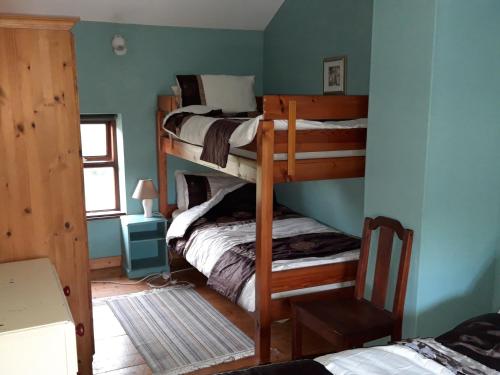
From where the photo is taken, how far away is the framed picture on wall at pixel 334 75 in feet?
12.8

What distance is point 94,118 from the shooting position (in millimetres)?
4629

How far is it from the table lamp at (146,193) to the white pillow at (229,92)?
2.87 feet

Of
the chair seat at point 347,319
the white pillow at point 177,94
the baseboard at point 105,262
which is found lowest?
the baseboard at point 105,262

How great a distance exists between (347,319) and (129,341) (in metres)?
1.51

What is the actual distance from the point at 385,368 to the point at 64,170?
151 cm

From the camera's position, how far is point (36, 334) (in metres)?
1.62

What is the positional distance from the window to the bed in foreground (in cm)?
335

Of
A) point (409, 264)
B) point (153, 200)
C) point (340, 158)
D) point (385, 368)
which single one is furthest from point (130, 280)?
point (385, 368)

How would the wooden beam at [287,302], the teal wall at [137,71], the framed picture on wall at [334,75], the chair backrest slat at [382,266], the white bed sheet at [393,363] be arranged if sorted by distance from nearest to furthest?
the white bed sheet at [393,363], the chair backrest slat at [382,266], the wooden beam at [287,302], the framed picture on wall at [334,75], the teal wall at [137,71]

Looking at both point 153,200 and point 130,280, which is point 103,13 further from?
point 130,280

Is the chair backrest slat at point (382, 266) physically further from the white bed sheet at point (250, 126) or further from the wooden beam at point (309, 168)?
the white bed sheet at point (250, 126)

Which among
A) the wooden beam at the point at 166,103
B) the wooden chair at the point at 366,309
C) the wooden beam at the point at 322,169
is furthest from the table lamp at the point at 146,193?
the wooden chair at the point at 366,309

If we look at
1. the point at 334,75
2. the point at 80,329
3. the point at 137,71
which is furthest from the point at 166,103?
the point at 80,329

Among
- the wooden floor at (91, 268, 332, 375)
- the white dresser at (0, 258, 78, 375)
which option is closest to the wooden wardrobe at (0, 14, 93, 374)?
the white dresser at (0, 258, 78, 375)
